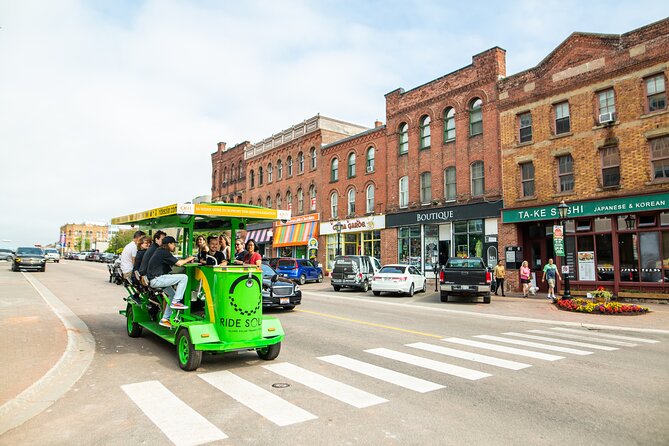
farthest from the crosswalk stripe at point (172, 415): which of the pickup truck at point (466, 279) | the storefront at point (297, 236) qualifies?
the storefront at point (297, 236)

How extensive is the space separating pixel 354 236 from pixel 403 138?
27.0 ft

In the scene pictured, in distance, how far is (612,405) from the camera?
5.52 meters

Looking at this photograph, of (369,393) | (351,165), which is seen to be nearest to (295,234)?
(351,165)

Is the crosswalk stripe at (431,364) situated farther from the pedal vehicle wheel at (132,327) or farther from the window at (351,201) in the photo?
the window at (351,201)

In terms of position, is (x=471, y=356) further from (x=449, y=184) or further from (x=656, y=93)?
(x=449, y=184)

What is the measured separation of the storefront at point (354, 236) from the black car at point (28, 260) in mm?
20708

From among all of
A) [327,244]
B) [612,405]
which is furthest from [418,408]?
[327,244]

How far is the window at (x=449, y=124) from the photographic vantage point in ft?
92.7

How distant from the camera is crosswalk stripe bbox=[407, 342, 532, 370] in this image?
7.55 m

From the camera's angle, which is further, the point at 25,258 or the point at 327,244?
the point at 327,244

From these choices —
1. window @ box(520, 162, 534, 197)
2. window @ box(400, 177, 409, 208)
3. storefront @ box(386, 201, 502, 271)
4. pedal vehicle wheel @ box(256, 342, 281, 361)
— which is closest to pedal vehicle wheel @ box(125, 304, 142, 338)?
pedal vehicle wheel @ box(256, 342, 281, 361)

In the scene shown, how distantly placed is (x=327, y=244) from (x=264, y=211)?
95.4 ft

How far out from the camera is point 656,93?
63.5 feet

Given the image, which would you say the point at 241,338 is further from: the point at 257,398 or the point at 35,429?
the point at 35,429
